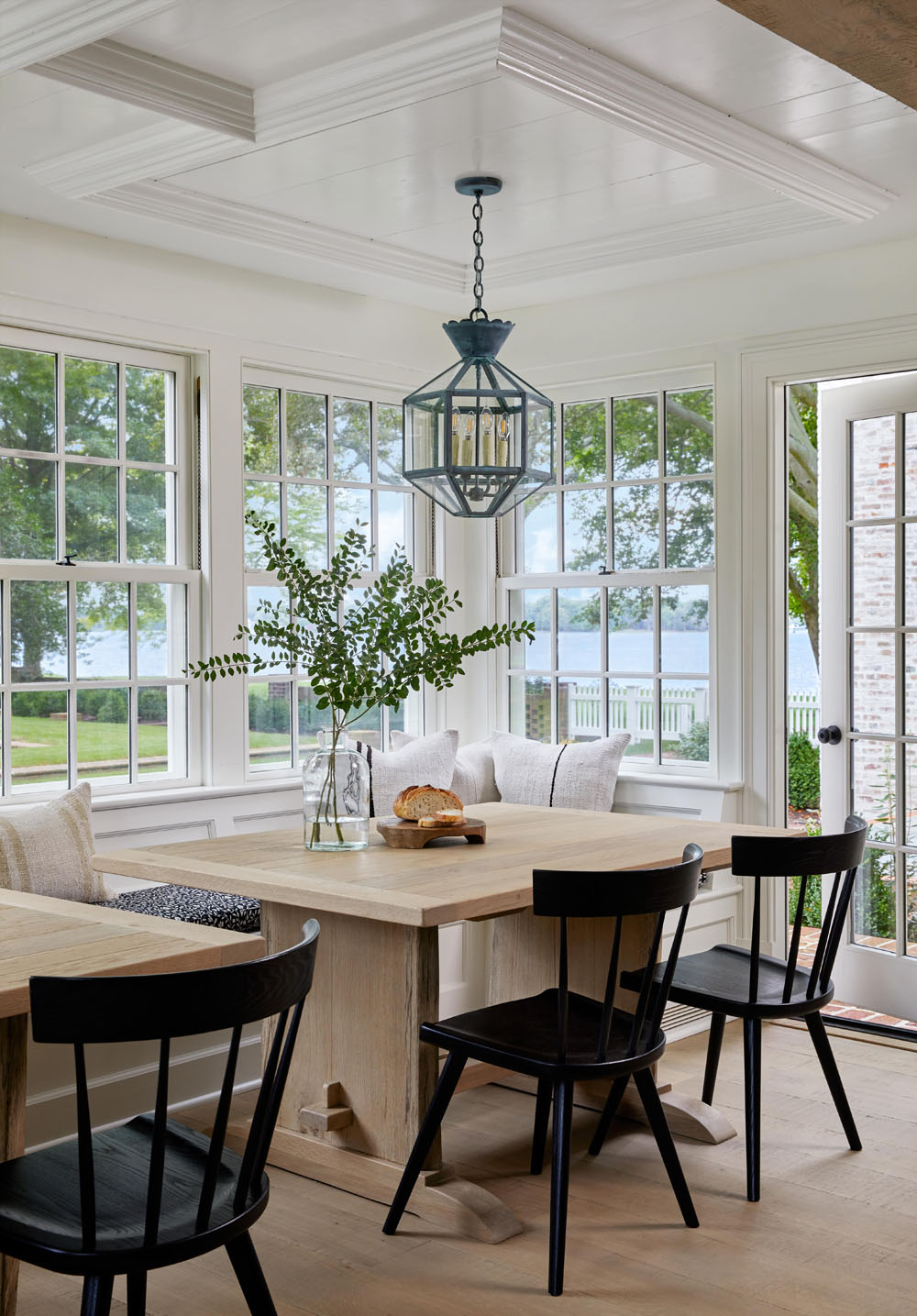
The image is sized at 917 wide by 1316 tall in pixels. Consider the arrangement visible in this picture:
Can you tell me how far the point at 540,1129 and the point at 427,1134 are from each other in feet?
1.96

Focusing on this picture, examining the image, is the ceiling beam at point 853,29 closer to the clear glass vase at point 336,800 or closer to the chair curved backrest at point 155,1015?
the chair curved backrest at point 155,1015

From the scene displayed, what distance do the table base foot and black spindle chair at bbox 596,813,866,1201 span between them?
0.55m

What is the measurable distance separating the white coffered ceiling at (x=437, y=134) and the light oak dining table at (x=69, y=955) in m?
1.81

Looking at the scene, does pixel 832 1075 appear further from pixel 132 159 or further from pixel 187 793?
pixel 132 159

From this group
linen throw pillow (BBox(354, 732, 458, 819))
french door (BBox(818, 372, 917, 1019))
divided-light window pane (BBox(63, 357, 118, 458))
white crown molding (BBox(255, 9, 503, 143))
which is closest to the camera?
white crown molding (BBox(255, 9, 503, 143))

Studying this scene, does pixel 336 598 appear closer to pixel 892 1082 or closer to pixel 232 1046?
pixel 232 1046

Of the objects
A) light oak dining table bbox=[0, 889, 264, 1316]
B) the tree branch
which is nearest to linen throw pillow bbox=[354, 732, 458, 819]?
light oak dining table bbox=[0, 889, 264, 1316]

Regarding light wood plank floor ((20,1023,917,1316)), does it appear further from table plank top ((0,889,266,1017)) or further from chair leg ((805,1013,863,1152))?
table plank top ((0,889,266,1017))

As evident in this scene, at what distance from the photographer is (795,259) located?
472cm

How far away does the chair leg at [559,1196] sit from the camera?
2.66 m

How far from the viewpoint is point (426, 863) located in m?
3.21

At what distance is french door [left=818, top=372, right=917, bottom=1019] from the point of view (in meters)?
4.54

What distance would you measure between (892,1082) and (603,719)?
1818 millimetres

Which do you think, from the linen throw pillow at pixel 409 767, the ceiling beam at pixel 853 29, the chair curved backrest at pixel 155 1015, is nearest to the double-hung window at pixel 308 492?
the linen throw pillow at pixel 409 767
